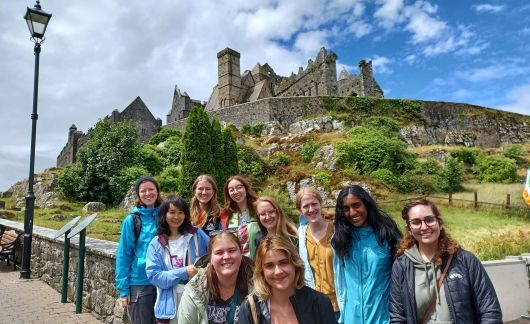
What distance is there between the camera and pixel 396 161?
68.6ft

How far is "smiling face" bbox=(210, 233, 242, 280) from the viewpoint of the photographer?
226 cm

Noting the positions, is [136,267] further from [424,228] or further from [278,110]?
[278,110]

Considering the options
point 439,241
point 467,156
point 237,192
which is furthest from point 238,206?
point 467,156

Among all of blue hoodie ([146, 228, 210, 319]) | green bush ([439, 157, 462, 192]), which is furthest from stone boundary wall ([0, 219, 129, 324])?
green bush ([439, 157, 462, 192])

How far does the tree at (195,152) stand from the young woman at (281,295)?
1359cm

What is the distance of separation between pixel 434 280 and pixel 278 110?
28230mm

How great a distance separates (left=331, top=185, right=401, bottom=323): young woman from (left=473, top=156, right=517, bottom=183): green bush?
2163 centimetres

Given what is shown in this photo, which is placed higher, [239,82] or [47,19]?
[239,82]

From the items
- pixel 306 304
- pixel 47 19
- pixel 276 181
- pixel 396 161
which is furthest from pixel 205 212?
pixel 396 161

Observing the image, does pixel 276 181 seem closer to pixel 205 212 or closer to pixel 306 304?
pixel 205 212

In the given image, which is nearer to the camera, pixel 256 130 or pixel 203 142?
pixel 203 142

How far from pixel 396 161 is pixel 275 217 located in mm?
19302

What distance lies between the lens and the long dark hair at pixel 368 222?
8.63ft

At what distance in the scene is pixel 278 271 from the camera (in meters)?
2.00
